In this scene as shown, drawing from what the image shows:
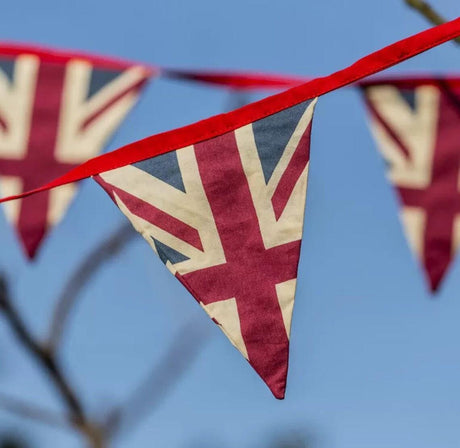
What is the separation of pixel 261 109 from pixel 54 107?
4.96ft

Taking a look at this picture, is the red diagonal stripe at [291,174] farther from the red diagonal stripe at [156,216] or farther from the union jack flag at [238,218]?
the red diagonal stripe at [156,216]

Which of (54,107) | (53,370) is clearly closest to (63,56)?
(54,107)

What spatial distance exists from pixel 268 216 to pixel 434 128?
4.36 feet

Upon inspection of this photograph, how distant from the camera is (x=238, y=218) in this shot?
8.43 ft

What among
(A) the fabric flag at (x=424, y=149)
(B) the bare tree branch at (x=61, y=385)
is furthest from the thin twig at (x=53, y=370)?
(A) the fabric flag at (x=424, y=149)

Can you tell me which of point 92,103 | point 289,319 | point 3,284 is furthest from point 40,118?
point 289,319

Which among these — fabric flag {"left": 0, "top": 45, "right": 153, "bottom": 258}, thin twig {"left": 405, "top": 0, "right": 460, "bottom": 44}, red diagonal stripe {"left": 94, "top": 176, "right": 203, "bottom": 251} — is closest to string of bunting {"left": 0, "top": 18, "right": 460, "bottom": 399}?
red diagonal stripe {"left": 94, "top": 176, "right": 203, "bottom": 251}

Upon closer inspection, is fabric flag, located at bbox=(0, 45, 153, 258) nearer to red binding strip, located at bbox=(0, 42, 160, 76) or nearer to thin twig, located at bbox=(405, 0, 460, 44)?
red binding strip, located at bbox=(0, 42, 160, 76)

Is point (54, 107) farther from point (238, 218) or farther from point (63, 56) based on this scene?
point (238, 218)

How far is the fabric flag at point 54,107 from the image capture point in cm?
379

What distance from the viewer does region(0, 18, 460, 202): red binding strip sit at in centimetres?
255

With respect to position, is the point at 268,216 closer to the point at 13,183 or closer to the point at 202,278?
the point at 202,278

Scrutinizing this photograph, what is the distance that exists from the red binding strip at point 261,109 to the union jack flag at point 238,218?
0.07 feet

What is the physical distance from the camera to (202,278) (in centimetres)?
250
